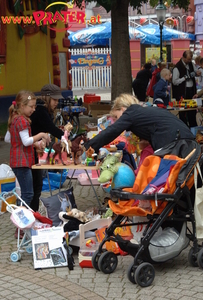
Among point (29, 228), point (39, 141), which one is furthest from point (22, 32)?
point (29, 228)

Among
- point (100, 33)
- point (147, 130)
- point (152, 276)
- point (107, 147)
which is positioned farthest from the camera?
point (100, 33)

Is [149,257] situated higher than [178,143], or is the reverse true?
[178,143]

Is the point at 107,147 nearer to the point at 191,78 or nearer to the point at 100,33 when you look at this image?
the point at 191,78

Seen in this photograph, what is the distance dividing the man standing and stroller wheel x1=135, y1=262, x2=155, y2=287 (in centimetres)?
830

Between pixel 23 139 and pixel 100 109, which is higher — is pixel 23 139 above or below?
above

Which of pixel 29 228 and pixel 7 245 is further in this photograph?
pixel 7 245

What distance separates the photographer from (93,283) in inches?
211

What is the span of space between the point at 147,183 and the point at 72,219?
1311 millimetres

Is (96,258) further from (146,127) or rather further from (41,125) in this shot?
(41,125)

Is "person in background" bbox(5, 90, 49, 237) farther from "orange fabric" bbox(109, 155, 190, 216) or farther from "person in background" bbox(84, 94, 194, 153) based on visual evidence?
"orange fabric" bbox(109, 155, 190, 216)

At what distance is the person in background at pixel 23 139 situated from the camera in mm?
6477

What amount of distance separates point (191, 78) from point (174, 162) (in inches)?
337

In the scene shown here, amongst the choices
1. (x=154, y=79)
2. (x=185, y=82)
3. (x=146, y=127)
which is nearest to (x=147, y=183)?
(x=146, y=127)

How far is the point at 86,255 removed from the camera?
5.79 m
